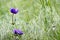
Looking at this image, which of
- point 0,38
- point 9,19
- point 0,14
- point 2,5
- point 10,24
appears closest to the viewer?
point 0,38

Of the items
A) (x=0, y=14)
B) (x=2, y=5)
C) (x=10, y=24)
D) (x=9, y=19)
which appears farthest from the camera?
(x=2, y=5)

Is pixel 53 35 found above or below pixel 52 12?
below

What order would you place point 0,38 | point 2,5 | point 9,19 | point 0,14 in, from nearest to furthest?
point 0,38 < point 9,19 < point 0,14 < point 2,5

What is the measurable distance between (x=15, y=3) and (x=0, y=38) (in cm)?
87

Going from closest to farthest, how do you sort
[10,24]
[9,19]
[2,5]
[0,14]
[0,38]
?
[0,38] < [10,24] < [9,19] < [0,14] < [2,5]

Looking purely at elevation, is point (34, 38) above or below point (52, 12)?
below

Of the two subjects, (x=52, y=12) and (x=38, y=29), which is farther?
(x=52, y=12)

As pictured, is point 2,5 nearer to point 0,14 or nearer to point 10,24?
point 0,14

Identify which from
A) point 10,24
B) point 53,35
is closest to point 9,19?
point 10,24

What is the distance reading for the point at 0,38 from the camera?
1.75 metres

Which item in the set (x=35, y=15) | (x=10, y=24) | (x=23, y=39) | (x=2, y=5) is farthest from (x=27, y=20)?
(x=2, y=5)

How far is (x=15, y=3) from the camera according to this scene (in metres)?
2.56

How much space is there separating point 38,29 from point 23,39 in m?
0.16

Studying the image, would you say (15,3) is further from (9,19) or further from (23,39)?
(23,39)
